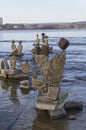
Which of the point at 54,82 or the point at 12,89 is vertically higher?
the point at 54,82

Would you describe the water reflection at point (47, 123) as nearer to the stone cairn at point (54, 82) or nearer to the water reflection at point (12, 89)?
the stone cairn at point (54, 82)

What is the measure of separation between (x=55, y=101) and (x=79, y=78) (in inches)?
416

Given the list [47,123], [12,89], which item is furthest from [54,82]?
[12,89]

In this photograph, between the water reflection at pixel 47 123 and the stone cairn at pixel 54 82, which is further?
the stone cairn at pixel 54 82

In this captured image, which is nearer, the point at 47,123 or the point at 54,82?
the point at 47,123

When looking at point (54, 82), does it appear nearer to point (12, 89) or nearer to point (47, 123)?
point (47, 123)

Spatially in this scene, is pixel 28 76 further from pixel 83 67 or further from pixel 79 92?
pixel 83 67

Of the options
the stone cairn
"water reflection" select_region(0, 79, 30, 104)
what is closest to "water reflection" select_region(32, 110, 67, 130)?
the stone cairn

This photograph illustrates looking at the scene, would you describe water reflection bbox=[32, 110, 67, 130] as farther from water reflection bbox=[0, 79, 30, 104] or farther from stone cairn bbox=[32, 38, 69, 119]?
water reflection bbox=[0, 79, 30, 104]

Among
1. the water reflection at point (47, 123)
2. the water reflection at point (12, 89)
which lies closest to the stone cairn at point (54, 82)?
the water reflection at point (47, 123)

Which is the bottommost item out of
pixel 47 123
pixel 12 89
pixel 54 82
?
pixel 12 89

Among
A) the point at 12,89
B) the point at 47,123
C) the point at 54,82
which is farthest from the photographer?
the point at 12,89

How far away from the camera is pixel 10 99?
795 inches

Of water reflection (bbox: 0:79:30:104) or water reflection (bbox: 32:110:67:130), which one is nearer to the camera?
water reflection (bbox: 32:110:67:130)
